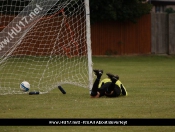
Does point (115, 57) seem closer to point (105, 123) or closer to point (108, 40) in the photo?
point (108, 40)

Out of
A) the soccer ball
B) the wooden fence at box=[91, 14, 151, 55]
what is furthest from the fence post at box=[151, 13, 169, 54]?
the soccer ball

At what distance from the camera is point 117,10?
1324 inches

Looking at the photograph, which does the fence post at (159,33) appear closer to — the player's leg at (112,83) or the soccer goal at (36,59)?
the soccer goal at (36,59)

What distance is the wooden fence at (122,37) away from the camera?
34.1 m

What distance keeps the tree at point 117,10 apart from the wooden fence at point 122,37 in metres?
0.78

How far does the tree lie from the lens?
1289 inches

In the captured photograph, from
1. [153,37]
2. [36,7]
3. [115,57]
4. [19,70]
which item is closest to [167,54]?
[153,37]

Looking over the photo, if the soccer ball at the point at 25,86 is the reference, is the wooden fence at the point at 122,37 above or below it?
below

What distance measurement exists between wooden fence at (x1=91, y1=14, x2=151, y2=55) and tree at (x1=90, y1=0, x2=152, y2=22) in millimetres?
783

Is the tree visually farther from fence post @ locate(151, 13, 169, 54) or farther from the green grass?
the green grass

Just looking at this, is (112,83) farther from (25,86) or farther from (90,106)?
(25,86)

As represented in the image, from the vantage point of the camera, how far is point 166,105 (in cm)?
1188

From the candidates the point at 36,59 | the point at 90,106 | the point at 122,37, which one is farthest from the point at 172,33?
the point at 90,106

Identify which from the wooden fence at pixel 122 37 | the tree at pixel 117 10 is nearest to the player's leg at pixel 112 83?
the tree at pixel 117 10
